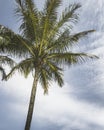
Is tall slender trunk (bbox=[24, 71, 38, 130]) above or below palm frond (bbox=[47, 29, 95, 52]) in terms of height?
below

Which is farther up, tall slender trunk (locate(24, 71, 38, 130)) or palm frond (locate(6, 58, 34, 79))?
palm frond (locate(6, 58, 34, 79))

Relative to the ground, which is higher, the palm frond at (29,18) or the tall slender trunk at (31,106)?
the palm frond at (29,18)

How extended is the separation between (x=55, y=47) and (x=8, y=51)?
3.51 meters

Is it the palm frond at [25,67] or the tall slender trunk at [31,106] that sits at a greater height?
the palm frond at [25,67]

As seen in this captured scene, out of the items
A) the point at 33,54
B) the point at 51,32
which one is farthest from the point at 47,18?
the point at 33,54

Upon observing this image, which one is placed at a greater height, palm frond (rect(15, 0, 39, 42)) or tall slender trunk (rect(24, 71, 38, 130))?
palm frond (rect(15, 0, 39, 42))

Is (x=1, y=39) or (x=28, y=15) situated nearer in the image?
(x=1, y=39)

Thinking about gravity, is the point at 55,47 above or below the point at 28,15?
below

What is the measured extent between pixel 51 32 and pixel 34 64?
300 centimetres

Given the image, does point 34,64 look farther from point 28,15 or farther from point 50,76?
point 28,15

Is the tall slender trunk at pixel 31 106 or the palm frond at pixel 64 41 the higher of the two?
the palm frond at pixel 64 41

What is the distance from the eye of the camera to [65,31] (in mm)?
29312

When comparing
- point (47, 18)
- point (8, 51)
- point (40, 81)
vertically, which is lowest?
point (40, 81)

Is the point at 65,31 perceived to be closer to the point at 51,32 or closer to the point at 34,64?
the point at 51,32
